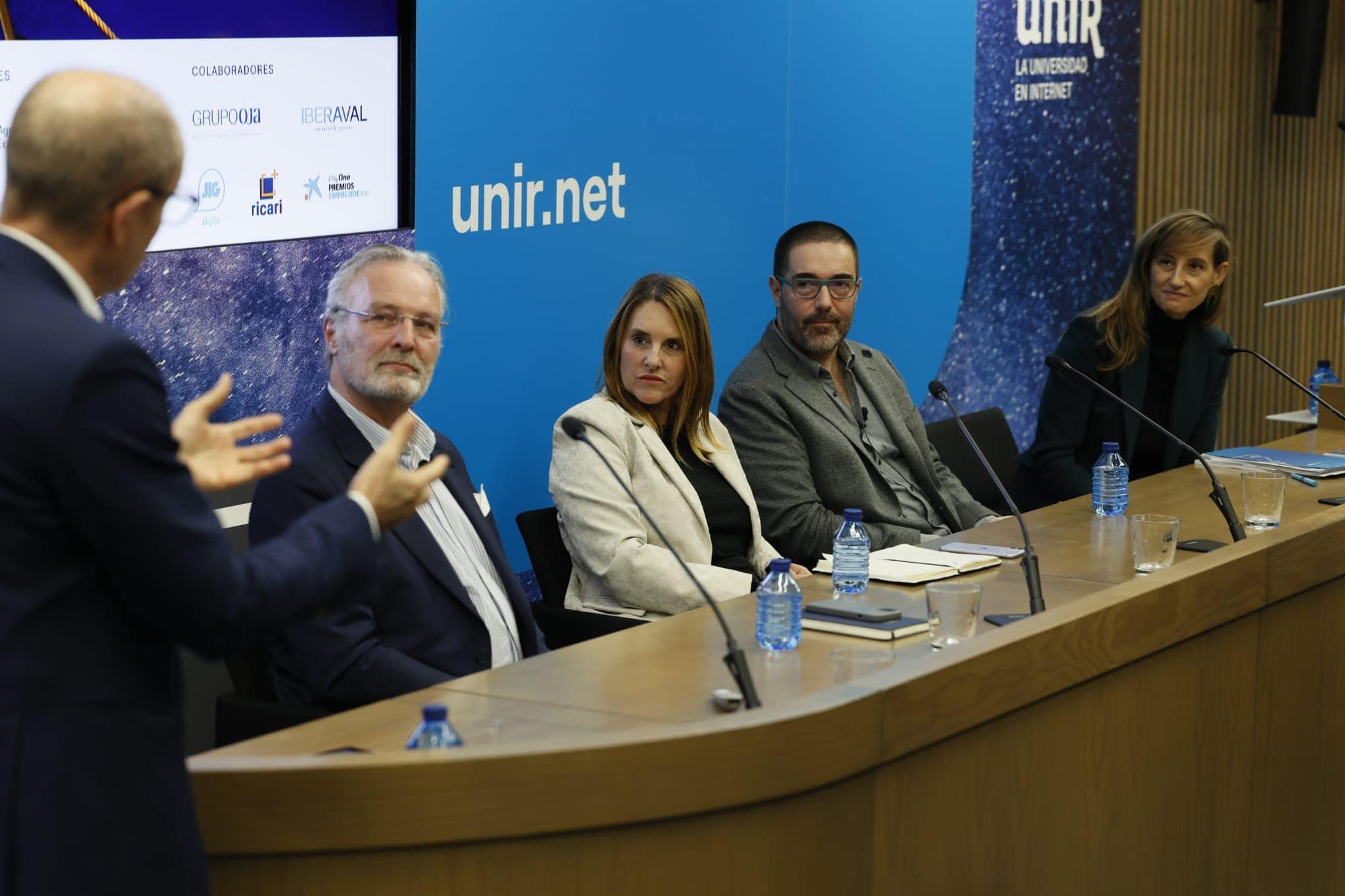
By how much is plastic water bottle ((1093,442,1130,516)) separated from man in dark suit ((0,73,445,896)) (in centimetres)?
274

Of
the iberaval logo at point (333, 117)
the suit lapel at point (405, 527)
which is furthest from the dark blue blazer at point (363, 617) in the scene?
the iberaval logo at point (333, 117)

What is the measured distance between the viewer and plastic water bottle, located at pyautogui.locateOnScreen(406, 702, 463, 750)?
1.93 meters

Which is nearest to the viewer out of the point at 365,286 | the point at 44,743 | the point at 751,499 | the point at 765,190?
the point at 44,743

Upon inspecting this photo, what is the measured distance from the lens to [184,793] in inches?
61.7

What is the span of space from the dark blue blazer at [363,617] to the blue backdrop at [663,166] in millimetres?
1284

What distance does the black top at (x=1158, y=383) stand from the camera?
4852mm

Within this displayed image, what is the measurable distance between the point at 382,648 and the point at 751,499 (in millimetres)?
1384

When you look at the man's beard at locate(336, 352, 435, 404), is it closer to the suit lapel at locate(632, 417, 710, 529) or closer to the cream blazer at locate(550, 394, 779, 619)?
the cream blazer at locate(550, 394, 779, 619)

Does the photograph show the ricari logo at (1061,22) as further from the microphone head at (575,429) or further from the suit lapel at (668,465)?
the microphone head at (575,429)

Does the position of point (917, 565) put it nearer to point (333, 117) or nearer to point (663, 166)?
point (333, 117)

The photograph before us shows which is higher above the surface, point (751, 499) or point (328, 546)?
point (328, 546)

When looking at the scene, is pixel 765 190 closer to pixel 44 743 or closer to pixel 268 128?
pixel 268 128

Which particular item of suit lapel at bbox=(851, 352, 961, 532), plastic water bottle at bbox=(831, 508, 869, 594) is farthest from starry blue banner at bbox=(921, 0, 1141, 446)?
plastic water bottle at bbox=(831, 508, 869, 594)

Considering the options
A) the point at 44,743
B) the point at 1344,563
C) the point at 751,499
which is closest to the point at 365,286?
the point at 751,499
